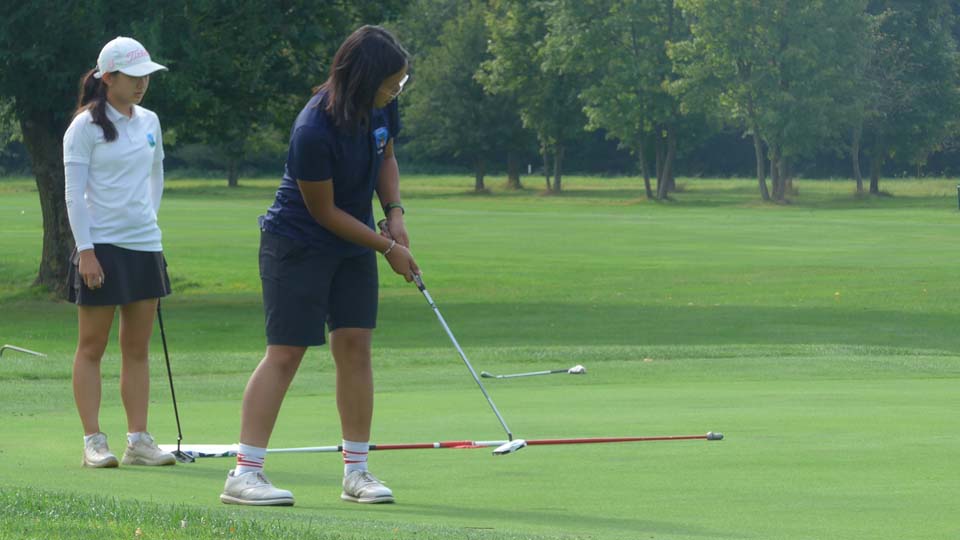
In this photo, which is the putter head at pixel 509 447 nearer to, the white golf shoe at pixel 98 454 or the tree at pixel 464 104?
the white golf shoe at pixel 98 454

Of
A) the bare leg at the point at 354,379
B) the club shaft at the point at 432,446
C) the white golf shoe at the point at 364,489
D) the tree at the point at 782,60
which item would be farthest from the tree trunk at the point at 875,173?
the white golf shoe at the point at 364,489

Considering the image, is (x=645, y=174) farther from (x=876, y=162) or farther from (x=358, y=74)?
(x=358, y=74)

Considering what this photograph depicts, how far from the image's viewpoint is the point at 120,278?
695 centimetres

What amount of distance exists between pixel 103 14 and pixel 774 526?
16.0 metres

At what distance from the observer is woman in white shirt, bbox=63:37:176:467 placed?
6.83 metres

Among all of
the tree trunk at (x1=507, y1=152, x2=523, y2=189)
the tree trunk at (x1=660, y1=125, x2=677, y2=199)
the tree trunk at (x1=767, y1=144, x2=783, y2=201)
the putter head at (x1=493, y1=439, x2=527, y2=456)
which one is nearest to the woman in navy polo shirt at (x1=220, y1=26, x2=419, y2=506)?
the putter head at (x1=493, y1=439, x2=527, y2=456)

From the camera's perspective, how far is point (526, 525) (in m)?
5.20

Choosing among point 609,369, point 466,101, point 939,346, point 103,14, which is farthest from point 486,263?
point 466,101

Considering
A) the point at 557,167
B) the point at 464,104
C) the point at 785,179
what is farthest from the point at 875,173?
the point at 464,104

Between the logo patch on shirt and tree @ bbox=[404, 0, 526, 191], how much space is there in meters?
78.8

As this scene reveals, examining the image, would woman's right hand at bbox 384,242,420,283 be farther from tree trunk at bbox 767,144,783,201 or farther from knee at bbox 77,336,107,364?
tree trunk at bbox 767,144,783,201

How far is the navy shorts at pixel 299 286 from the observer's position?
586 centimetres

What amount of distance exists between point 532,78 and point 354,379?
75.0 m

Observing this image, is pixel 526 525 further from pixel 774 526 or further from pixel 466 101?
pixel 466 101
